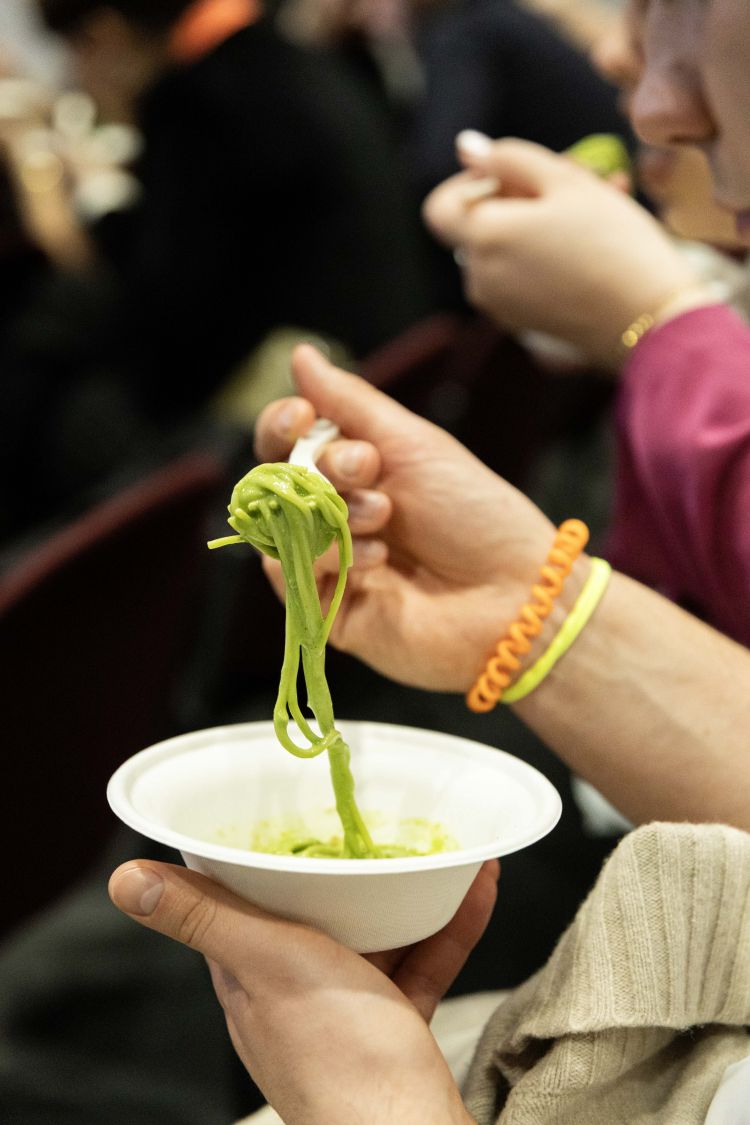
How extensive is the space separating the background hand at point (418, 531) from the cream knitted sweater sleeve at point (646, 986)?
9.8 inches

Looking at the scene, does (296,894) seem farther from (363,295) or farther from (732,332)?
(363,295)

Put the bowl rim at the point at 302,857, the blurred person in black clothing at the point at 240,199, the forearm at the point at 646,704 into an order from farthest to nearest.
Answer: the blurred person in black clothing at the point at 240,199, the forearm at the point at 646,704, the bowl rim at the point at 302,857

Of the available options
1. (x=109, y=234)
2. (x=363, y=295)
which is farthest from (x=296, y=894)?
(x=109, y=234)

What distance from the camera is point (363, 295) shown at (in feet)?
7.10

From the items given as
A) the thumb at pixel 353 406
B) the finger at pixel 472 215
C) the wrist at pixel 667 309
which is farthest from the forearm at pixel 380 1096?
the finger at pixel 472 215

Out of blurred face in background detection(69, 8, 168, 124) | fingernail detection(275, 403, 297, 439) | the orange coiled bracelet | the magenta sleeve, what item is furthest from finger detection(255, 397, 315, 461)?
blurred face in background detection(69, 8, 168, 124)

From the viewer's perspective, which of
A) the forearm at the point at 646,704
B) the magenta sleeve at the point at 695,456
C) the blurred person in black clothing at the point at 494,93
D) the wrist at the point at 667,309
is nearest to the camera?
the forearm at the point at 646,704

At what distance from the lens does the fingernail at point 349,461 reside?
31.2 inches

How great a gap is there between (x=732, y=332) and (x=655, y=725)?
14.3 inches

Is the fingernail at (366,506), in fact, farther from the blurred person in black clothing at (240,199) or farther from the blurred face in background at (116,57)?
the blurred face in background at (116,57)

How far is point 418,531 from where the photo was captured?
2.75ft

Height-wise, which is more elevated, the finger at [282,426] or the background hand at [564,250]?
the finger at [282,426]

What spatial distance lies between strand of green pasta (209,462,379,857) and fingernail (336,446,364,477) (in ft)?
0.55

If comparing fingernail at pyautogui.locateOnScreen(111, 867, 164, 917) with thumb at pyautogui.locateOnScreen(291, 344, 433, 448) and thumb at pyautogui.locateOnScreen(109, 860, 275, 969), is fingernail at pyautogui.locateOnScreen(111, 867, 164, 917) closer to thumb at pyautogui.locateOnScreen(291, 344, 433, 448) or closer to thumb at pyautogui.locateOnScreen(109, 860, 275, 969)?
thumb at pyautogui.locateOnScreen(109, 860, 275, 969)
